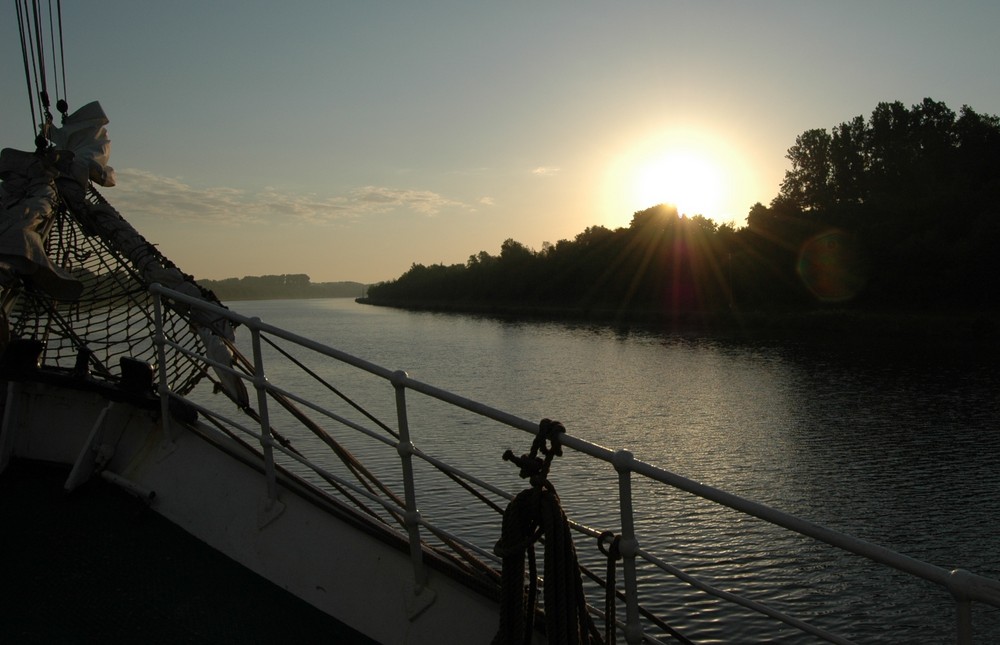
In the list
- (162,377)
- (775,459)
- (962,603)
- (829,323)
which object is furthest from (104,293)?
(829,323)

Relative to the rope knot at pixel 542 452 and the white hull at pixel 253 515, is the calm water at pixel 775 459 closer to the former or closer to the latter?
the white hull at pixel 253 515

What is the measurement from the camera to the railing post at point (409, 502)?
3125 millimetres

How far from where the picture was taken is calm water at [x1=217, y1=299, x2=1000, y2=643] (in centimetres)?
1142

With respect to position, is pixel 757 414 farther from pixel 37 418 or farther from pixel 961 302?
pixel 961 302

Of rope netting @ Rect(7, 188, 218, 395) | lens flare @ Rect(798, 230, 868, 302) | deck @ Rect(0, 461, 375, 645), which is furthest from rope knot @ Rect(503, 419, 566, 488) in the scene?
lens flare @ Rect(798, 230, 868, 302)

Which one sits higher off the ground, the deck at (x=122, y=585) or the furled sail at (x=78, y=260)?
the furled sail at (x=78, y=260)

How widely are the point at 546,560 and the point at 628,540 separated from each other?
13.0 inches

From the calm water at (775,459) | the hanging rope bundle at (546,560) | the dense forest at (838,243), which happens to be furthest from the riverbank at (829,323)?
the hanging rope bundle at (546,560)

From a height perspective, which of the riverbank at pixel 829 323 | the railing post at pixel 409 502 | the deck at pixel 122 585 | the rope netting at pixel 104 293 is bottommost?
the riverbank at pixel 829 323

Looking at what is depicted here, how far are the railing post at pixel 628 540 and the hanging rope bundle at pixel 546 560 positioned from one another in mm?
188

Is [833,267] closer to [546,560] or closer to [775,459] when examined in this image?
[775,459]

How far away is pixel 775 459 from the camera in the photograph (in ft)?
64.9

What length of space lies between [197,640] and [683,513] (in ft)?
40.8

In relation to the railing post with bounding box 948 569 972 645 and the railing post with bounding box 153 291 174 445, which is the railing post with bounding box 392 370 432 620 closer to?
the railing post with bounding box 153 291 174 445
